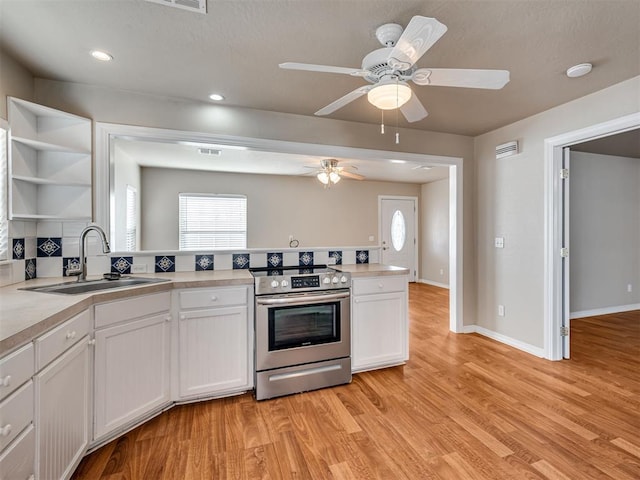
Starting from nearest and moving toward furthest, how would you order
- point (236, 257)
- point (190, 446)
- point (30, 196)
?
point (190, 446) → point (30, 196) → point (236, 257)

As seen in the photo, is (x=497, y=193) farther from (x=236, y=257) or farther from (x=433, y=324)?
(x=236, y=257)

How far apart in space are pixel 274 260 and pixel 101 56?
196 centimetres

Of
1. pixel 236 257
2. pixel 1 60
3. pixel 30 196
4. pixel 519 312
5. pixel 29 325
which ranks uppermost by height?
pixel 1 60

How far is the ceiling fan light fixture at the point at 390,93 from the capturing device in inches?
68.5

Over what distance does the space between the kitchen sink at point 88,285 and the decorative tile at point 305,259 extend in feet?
4.00

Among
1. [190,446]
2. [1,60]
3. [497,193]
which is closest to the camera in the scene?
[190,446]

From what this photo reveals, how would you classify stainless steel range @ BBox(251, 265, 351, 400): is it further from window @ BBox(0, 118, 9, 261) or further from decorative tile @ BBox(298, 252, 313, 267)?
window @ BBox(0, 118, 9, 261)

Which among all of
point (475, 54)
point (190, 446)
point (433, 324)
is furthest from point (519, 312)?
point (190, 446)

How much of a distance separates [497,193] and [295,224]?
4022 millimetres

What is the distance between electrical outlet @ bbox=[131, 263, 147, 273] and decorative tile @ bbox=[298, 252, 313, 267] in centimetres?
133

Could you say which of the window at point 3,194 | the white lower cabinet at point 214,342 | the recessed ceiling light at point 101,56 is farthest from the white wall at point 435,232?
the window at point 3,194

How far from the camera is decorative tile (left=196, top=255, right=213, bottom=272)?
8.84ft

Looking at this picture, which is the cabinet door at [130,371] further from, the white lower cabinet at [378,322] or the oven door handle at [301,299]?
the white lower cabinet at [378,322]

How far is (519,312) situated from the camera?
3.33m
